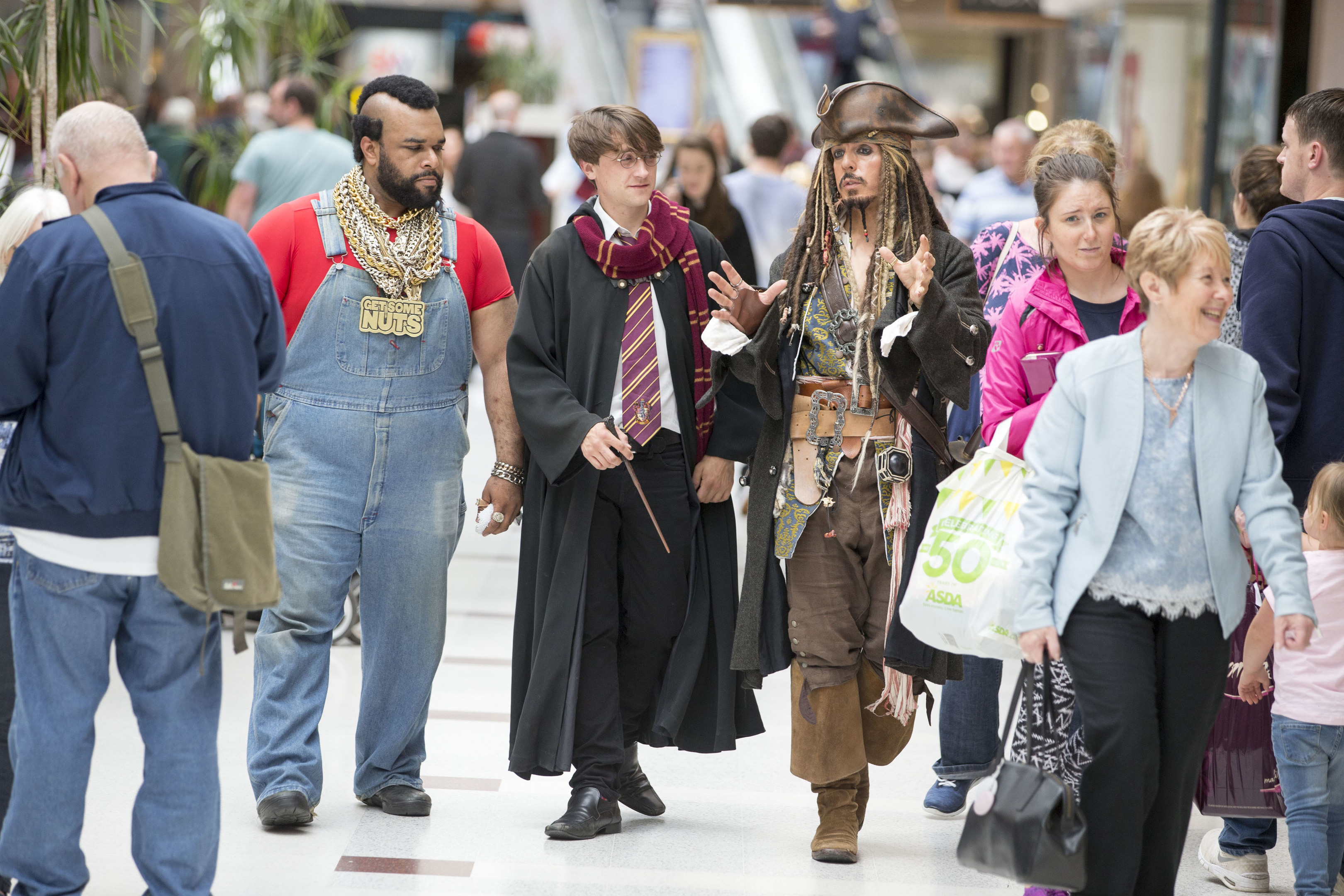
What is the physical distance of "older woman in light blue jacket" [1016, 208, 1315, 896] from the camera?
272 cm

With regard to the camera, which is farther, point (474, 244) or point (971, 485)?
point (474, 244)

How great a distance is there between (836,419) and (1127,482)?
2.91 feet

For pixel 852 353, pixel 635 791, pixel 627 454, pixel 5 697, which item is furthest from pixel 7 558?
pixel 852 353

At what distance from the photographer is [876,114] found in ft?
11.4

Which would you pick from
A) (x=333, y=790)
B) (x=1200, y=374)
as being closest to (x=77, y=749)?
(x=333, y=790)

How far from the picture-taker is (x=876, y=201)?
3545 mm

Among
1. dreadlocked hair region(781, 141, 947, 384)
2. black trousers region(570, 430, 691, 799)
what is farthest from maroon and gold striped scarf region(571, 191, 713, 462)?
dreadlocked hair region(781, 141, 947, 384)

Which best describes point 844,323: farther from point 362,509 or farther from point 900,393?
point 362,509

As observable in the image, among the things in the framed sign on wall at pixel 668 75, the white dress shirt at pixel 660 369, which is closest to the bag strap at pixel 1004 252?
the white dress shirt at pixel 660 369

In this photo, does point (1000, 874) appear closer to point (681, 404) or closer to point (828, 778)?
point (828, 778)

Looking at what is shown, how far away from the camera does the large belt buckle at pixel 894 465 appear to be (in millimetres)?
3428

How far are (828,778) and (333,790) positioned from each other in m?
1.39

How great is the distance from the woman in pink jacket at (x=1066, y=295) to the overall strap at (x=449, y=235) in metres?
1.38

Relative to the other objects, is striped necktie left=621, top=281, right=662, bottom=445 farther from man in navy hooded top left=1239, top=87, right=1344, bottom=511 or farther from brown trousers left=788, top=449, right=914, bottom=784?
man in navy hooded top left=1239, top=87, right=1344, bottom=511
